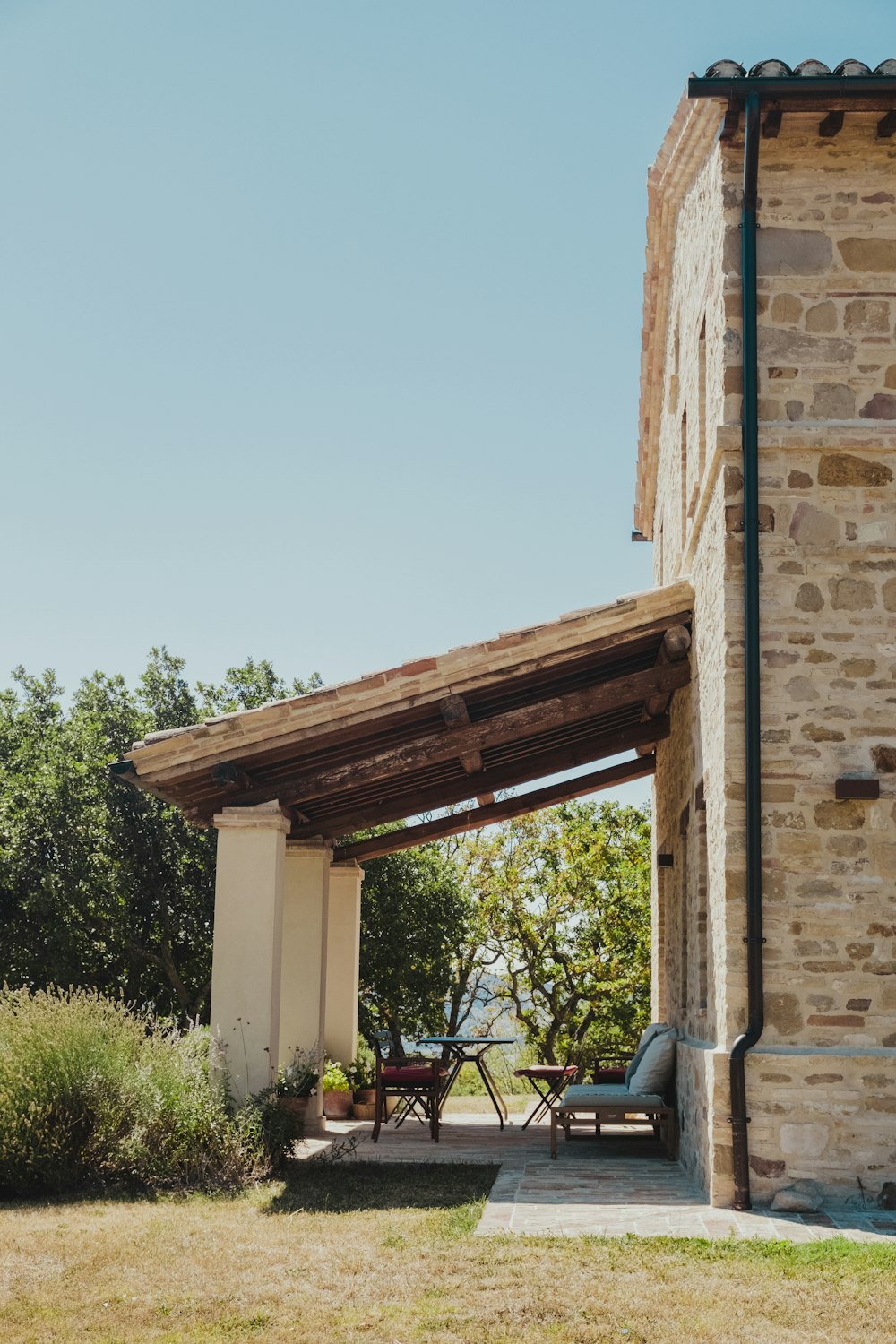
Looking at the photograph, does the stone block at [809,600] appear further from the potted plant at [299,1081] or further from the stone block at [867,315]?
the potted plant at [299,1081]

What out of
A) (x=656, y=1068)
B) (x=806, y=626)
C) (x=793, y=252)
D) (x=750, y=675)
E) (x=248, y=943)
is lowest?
(x=656, y=1068)

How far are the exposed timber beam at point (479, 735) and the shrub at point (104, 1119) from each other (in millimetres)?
1857

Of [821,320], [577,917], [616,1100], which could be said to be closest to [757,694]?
[821,320]

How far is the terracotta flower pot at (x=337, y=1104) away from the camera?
1135cm

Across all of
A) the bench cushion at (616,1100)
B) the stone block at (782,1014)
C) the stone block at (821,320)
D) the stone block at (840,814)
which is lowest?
the bench cushion at (616,1100)

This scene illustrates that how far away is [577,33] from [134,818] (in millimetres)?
12306

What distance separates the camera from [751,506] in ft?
21.4

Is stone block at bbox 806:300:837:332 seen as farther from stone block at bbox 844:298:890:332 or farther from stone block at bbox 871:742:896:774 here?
stone block at bbox 871:742:896:774

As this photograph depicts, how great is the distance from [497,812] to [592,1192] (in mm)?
5078

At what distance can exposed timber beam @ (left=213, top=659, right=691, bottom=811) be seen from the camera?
8242 millimetres

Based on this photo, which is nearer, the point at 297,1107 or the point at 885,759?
the point at 885,759

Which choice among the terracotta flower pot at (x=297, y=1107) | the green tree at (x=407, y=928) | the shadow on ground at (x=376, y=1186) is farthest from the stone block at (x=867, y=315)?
the green tree at (x=407, y=928)

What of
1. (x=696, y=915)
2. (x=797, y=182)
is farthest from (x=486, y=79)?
(x=696, y=915)

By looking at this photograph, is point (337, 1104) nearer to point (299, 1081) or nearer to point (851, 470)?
point (299, 1081)
